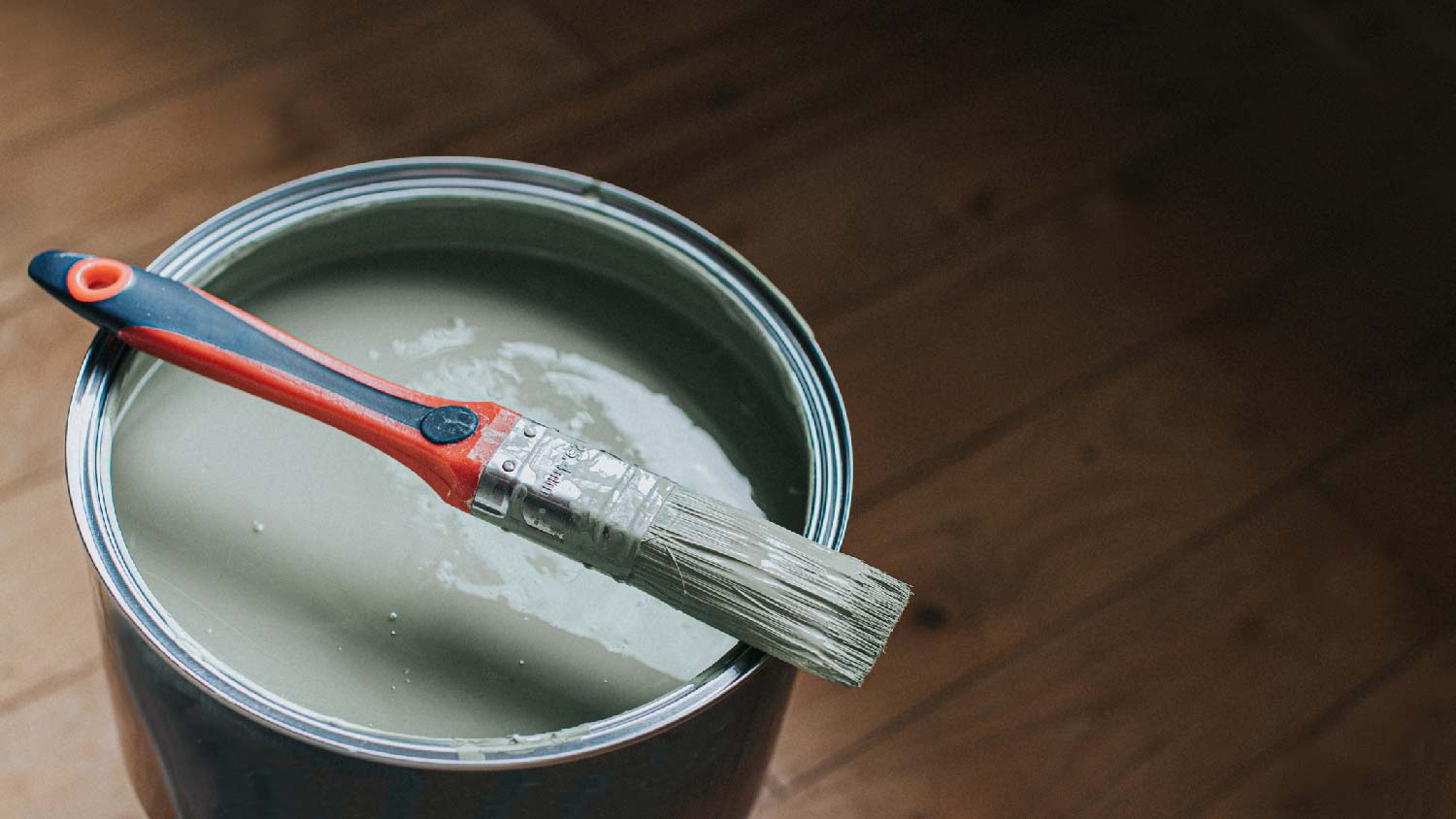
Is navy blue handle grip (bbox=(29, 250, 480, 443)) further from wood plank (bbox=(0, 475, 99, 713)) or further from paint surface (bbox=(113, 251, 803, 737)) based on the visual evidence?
wood plank (bbox=(0, 475, 99, 713))

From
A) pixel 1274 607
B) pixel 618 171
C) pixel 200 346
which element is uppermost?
pixel 200 346

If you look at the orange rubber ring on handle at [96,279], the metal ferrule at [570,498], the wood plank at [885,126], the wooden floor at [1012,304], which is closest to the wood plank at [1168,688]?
the wooden floor at [1012,304]

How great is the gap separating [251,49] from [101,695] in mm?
566

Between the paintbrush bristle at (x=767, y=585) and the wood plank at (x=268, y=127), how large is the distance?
0.71 metres

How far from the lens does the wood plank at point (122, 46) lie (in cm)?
119

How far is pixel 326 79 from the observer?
4.04ft

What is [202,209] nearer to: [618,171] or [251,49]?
[251,49]

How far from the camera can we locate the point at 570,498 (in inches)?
22.6

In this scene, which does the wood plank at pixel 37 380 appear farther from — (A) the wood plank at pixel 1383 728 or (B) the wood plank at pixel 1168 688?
(A) the wood plank at pixel 1383 728

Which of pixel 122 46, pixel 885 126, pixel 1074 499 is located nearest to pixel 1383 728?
pixel 1074 499

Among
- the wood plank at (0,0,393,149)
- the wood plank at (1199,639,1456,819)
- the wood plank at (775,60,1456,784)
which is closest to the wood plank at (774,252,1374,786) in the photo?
the wood plank at (775,60,1456,784)

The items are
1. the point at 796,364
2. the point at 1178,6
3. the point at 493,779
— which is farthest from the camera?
the point at 1178,6

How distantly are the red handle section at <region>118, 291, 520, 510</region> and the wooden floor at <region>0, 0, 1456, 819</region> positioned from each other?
450 millimetres


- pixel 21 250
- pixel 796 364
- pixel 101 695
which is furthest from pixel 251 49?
pixel 796 364
